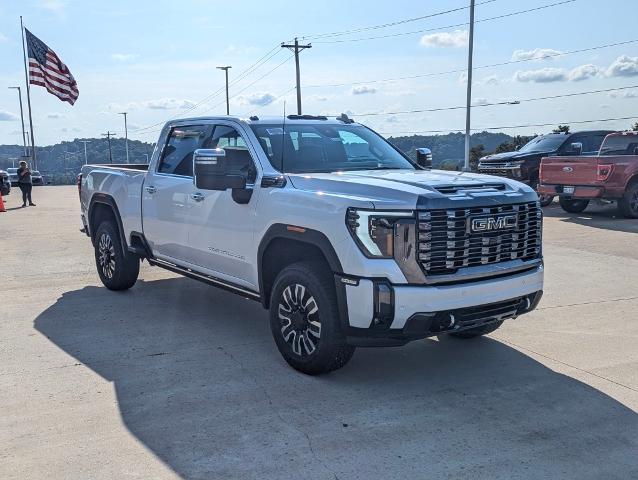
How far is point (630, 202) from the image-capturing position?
14805 mm

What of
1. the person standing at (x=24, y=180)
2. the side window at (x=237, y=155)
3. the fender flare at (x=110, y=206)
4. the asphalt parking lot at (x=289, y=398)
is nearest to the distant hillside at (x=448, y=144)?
the side window at (x=237, y=155)

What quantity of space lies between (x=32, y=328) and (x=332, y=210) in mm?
3550

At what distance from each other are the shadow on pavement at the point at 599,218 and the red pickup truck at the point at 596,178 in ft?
1.54

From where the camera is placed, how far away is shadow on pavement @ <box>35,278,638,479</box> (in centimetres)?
355

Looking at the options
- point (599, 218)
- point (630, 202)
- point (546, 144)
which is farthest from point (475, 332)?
point (546, 144)

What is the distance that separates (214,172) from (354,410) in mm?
2362

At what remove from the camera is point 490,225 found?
15.1 ft

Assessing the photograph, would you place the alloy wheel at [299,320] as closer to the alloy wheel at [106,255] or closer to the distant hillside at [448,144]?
the distant hillside at [448,144]

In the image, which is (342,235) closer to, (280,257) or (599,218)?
(280,257)

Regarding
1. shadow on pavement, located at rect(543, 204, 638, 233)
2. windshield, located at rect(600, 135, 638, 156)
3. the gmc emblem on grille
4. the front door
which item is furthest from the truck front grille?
windshield, located at rect(600, 135, 638, 156)

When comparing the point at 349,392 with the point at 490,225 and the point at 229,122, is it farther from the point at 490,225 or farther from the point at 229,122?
the point at 229,122

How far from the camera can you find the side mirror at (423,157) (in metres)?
6.55

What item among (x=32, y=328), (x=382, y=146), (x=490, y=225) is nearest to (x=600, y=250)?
(x=382, y=146)

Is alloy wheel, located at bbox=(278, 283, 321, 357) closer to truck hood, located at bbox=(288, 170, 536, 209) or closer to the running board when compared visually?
the running board
